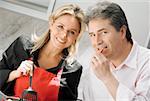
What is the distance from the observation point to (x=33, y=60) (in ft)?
5.07

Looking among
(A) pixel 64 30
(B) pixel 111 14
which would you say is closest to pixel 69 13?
(A) pixel 64 30

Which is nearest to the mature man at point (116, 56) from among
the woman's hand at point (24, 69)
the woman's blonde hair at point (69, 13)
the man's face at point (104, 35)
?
the man's face at point (104, 35)

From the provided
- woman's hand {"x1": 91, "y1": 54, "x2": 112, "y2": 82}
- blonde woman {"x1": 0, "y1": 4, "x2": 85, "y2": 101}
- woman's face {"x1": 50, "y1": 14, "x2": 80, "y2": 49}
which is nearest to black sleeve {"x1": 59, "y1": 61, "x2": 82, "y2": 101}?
blonde woman {"x1": 0, "y1": 4, "x2": 85, "y2": 101}

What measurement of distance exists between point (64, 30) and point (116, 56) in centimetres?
26

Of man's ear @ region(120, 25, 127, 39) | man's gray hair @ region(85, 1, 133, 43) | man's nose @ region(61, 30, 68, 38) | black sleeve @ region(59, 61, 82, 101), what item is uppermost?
man's gray hair @ region(85, 1, 133, 43)

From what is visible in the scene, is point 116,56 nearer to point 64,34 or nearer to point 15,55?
point 64,34

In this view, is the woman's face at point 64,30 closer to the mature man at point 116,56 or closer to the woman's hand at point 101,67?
the mature man at point 116,56

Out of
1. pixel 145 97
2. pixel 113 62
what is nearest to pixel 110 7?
pixel 113 62

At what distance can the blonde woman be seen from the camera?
1.48 m

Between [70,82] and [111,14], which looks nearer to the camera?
[111,14]

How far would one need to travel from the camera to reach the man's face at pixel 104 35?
1315mm

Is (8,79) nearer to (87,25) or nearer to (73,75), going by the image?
(73,75)

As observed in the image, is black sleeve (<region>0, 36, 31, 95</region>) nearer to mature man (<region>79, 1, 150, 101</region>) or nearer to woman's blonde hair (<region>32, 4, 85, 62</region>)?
woman's blonde hair (<region>32, 4, 85, 62</region>)

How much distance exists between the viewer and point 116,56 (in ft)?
4.53
